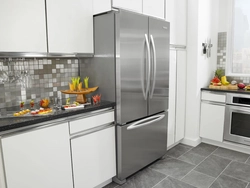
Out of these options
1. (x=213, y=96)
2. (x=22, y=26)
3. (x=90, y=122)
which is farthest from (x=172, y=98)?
(x=22, y=26)

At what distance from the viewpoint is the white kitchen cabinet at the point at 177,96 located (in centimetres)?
313

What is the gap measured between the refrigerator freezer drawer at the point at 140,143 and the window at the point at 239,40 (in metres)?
1.65

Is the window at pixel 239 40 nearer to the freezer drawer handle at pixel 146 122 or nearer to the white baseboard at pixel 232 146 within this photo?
the white baseboard at pixel 232 146

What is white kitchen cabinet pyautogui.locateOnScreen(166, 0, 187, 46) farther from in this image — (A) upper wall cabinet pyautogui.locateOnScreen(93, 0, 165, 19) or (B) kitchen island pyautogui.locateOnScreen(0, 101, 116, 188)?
(B) kitchen island pyautogui.locateOnScreen(0, 101, 116, 188)

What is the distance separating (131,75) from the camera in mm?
2277

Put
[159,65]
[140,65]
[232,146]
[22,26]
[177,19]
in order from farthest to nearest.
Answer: [232,146] < [177,19] < [159,65] < [140,65] < [22,26]

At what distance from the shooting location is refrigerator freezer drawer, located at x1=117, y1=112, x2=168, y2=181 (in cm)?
231

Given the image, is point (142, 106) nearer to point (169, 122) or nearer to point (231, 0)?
point (169, 122)

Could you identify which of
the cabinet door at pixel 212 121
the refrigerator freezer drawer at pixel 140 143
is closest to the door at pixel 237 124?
the cabinet door at pixel 212 121

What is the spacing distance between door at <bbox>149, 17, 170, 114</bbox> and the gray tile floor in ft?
2.39

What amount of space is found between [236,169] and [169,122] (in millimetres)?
1003

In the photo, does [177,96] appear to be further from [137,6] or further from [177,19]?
[137,6]

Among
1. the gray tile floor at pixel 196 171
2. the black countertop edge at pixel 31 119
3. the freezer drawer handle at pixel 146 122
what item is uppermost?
the black countertop edge at pixel 31 119

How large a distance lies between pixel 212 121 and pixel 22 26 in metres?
2.85
